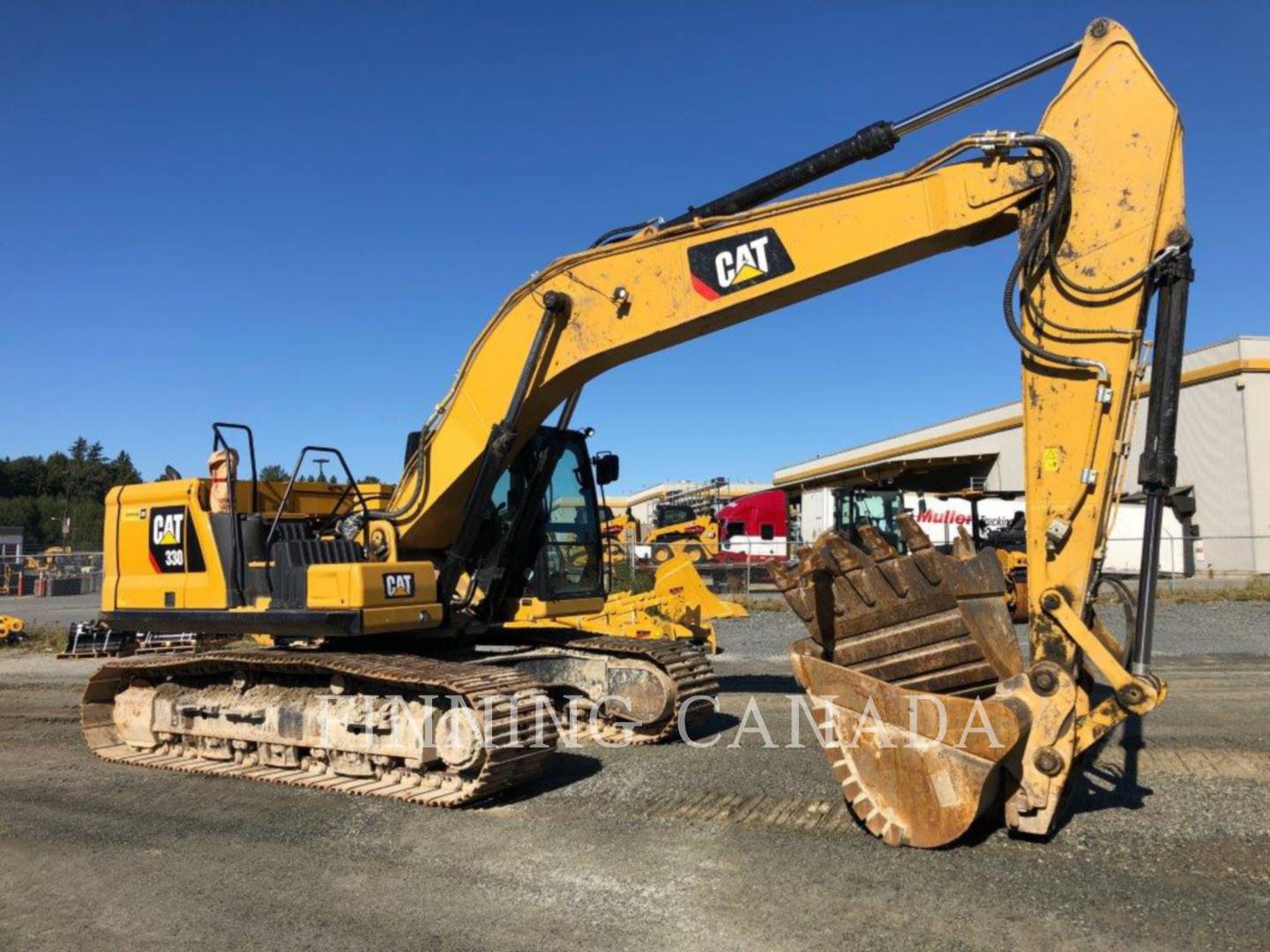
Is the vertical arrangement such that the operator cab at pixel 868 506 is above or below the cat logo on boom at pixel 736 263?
below

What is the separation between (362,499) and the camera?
7.98 metres

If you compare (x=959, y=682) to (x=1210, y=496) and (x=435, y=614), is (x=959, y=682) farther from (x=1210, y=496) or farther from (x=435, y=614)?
(x=1210, y=496)

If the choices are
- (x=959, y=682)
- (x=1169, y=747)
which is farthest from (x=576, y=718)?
(x=1169, y=747)

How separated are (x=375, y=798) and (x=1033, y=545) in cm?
444

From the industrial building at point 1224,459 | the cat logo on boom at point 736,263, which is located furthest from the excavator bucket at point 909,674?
the industrial building at point 1224,459

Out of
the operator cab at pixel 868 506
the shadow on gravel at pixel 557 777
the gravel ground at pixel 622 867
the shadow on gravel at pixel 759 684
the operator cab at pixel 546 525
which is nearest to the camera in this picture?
the gravel ground at pixel 622 867

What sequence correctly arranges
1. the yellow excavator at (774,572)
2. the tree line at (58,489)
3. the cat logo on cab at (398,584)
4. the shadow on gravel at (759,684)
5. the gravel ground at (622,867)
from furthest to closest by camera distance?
the tree line at (58,489)
the shadow on gravel at (759,684)
the cat logo on cab at (398,584)
the yellow excavator at (774,572)
the gravel ground at (622,867)

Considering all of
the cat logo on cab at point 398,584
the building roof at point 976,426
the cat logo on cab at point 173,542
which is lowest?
the cat logo on cab at point 398,584

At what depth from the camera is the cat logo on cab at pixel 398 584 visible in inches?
281

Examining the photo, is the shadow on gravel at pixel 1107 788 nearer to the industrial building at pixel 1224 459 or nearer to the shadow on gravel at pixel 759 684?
the shadow on gravel at pixel 759 684

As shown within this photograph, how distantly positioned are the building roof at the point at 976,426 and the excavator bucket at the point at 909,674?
172 inches

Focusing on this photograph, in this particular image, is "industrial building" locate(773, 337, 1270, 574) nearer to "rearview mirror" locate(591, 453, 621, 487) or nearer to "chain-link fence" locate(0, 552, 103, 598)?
"rearview mirror" locate(591, 453, 621, 487)

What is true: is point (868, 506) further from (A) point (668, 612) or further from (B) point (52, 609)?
(B) point (52, 609)

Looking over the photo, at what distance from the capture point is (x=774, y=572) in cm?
566
